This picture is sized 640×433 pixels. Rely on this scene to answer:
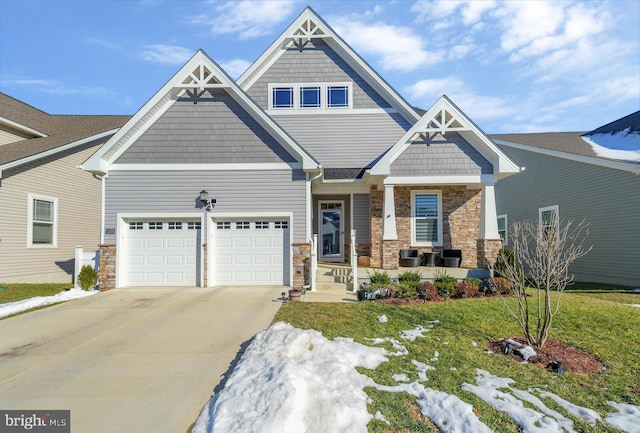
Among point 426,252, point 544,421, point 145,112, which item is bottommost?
point 544,421

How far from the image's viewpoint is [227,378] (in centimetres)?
443

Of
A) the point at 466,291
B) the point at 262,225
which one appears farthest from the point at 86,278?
the point at 466,291

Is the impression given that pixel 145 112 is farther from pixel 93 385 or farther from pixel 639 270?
pixel 639 270

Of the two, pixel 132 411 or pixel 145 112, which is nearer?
pixel 132 411

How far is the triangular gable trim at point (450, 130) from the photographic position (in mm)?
11672

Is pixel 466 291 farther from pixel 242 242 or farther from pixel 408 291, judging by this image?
pixel 242 242

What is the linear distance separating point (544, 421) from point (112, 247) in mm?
11209

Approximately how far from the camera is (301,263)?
10.6m

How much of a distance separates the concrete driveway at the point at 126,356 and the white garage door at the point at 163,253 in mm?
1744

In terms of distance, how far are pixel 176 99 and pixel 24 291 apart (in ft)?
24.3

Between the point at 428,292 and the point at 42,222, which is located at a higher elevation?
the point at 42,222

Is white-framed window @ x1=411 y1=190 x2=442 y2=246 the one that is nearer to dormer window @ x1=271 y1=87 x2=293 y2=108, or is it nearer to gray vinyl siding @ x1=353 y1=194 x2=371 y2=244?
gray vinyl siding @ x1=353 y1=194 x2=371 y2=244

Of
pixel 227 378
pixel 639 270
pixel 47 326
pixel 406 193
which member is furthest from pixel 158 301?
pixel 639 270

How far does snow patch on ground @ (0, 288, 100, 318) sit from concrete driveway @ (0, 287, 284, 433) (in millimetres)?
678
